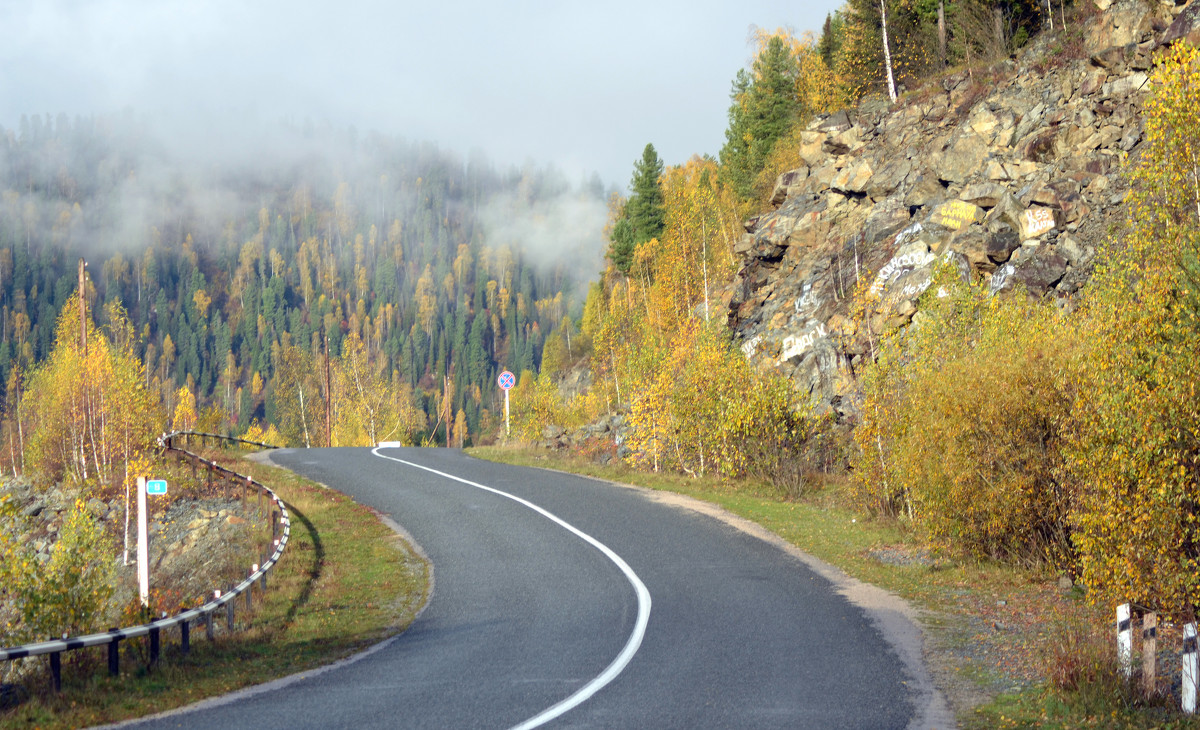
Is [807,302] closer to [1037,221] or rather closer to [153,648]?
[1037,221]

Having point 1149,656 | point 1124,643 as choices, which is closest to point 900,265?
point 1124,643

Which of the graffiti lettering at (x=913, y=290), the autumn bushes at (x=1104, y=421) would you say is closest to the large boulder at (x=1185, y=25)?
the graffiti lettering at (x=913, y=290)

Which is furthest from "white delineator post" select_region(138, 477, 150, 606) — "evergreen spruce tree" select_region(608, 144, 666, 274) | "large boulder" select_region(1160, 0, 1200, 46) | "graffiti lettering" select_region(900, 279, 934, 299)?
"evergreen spruce tree" select_region(608, 144, 666, 274)

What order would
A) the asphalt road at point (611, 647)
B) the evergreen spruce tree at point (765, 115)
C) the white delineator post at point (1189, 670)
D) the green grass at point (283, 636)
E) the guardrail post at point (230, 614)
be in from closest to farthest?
the white delineator post at point (1189, 670) < the asphalt road at point (611, 647) < the green grass at point (283, 636) < the guardrail post at point (230, 614) < the evergreen spruce tree at point (765, 115)

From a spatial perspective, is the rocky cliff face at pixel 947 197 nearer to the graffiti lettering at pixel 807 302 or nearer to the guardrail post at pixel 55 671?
the graffiti lettering at pixel 807 302

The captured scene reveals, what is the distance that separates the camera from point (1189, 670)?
729 cm

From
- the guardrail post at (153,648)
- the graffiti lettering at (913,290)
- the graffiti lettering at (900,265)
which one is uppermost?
the graffiti lettering at (900,265)

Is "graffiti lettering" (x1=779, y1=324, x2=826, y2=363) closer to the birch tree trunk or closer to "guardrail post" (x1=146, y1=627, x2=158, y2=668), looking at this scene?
the birch tree trunk

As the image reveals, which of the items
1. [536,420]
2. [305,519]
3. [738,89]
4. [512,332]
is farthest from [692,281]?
[512,332]

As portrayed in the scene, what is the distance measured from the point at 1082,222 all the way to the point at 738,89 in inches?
1679

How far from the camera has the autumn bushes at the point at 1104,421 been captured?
9172 mm

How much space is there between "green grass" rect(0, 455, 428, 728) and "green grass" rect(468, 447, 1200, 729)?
7.17 meters

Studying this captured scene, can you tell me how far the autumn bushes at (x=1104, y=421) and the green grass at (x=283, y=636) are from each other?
910 centimetres

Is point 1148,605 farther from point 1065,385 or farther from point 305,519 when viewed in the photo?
point 305,519
